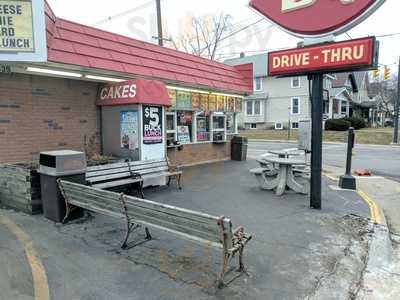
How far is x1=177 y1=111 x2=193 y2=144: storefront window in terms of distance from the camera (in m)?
12.1

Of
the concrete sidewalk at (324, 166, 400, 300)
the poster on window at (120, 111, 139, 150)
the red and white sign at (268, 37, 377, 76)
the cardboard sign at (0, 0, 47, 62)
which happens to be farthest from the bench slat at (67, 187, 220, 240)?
the red and white sign at (268, 37, 377, 76)

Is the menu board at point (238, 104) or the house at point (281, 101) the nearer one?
the menu board at point (238, 104)

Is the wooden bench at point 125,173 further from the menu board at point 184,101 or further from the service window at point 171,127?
the menu board at point 184,101

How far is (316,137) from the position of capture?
6.71 m

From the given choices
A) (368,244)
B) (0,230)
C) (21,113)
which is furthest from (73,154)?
(368,244)

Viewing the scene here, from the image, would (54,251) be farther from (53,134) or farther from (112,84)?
(112,84)

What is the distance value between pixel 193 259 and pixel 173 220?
0.73m

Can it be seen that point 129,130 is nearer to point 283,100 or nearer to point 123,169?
point 123,169

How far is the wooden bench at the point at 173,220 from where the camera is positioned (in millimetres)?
3502

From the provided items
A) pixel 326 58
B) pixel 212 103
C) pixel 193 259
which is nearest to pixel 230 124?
pixel 212 103

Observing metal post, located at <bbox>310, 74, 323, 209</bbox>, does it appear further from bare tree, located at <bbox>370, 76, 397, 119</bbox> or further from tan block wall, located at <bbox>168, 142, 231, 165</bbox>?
bare tree, located at <bbox>370, 76, 397, 119</bbox>

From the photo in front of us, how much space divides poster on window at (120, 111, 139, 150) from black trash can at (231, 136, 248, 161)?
7.02 meters

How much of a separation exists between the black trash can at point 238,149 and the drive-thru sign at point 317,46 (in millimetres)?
7583

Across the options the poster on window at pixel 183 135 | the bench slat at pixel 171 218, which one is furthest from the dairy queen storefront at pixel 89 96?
the bench slat at pixel 171 218
